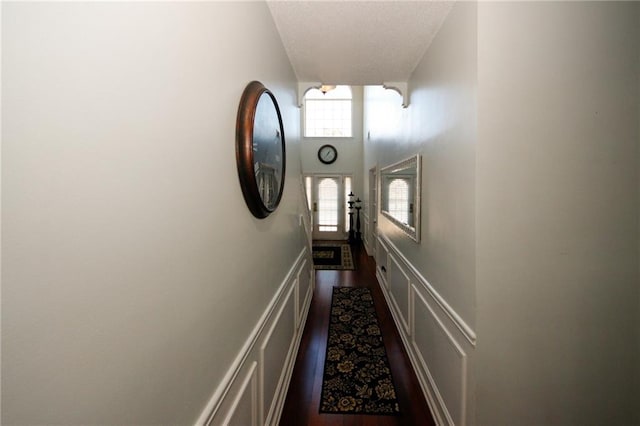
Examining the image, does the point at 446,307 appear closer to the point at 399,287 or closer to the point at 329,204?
the point at 399,287

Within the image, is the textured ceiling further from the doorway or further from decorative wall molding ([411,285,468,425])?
the doorway

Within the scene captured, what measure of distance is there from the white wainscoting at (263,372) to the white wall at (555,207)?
1.05m

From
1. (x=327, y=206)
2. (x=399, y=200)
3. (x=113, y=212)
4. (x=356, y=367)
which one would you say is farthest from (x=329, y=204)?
(x=113, y=212)

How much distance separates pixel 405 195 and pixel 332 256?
3241 millimetres

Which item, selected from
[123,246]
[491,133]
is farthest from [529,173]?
[123,246]

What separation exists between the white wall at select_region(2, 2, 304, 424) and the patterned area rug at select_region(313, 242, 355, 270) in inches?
156

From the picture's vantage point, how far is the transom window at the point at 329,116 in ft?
22.8

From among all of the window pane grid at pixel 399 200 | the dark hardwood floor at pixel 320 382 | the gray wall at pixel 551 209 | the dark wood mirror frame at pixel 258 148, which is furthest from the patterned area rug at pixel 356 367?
the dark wood mirror frame at pixel 258 148

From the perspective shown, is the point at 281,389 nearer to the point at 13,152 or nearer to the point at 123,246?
the point at 123,246

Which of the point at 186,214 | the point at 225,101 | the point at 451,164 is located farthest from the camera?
the point at 451,164

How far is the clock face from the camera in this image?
22.8ft

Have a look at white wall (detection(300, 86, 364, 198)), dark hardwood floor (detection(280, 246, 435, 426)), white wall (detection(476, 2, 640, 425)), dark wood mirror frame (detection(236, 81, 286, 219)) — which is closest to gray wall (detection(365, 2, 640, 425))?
white wall (detection(476, 2, 640, 425))

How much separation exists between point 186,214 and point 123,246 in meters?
0.22

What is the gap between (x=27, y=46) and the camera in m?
0.37
